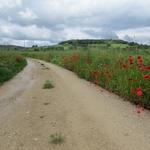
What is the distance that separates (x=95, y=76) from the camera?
13258 mm

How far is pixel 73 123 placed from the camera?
6406mm

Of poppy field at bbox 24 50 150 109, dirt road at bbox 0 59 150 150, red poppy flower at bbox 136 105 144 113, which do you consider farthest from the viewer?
poppy field at bbox 24 50 150 109

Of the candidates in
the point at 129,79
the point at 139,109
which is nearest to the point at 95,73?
the point at 129,79

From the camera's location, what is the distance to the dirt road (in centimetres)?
520

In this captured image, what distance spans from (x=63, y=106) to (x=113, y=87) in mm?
2990

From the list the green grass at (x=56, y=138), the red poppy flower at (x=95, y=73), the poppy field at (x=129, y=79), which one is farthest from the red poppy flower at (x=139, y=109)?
the red poppy flower at (x=95, y=73)

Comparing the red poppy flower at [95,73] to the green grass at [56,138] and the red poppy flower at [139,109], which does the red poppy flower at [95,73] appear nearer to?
the red poppy flower at [139,109]

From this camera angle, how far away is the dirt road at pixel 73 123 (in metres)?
5.20

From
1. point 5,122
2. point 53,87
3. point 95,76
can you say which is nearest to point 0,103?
point 5,122

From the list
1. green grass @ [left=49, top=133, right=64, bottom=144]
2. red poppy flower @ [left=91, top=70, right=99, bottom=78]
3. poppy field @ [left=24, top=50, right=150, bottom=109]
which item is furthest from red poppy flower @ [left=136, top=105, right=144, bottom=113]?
red poppy flower @ [left=91, top=70, right=99, bottom=78]

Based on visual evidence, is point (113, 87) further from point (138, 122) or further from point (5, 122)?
point (5, 122)

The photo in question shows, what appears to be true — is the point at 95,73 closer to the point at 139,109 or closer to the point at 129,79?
the point at 129,79

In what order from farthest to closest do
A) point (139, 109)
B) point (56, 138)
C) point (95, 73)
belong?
point (95, 73), point (139, 109), point (56, 138)

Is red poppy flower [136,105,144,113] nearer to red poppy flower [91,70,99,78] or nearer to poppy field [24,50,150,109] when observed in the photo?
poppy field [24,50,150,109]
